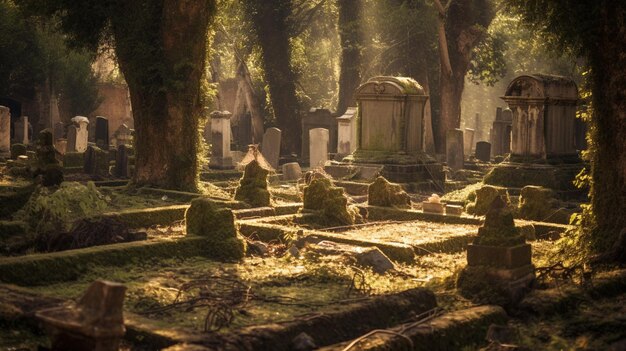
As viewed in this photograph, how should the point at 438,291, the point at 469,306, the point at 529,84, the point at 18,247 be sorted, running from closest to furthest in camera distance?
the point at 469,306 → the point at 438,291 → the point at 18,247 → the point at 529,84

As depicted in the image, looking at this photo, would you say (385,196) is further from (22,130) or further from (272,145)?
(22,130)

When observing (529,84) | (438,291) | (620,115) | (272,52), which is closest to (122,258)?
(438,291)

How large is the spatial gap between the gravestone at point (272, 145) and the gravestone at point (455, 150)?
19.0ft

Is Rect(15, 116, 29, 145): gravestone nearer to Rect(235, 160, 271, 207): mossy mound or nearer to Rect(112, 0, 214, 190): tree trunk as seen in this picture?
Rect(112, 0, 214, 190): tree trunk

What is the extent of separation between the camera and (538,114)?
2216 cm

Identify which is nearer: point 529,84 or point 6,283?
point 6,283

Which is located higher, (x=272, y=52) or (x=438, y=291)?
(x=272, y=52)

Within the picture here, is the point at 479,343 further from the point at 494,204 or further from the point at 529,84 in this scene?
the point at 529,84

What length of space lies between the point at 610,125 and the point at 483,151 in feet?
71.5

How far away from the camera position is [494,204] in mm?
11219

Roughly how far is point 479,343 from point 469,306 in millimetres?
1171

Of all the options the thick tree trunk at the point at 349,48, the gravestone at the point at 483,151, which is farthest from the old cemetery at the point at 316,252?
the thick tree trunk at the point at 349,48

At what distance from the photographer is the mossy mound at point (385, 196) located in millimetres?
18891

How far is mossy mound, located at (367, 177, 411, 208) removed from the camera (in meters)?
18.9
